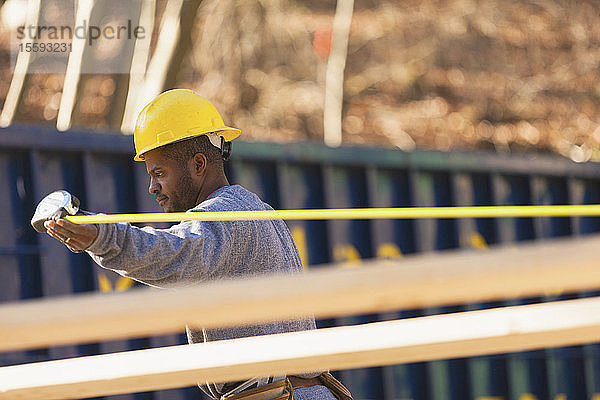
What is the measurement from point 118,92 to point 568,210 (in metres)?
8.66

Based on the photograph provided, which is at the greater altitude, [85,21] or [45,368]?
[85,21]

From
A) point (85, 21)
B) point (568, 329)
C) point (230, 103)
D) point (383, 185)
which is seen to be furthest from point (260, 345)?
point (230, 103)

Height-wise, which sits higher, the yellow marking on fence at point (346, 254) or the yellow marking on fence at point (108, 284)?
the yellow marking on fence at point (346, 254)

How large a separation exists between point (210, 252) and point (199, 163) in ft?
1.61

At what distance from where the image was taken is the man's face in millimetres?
3230

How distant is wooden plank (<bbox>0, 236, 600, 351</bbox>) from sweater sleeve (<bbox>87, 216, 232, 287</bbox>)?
1.18 m

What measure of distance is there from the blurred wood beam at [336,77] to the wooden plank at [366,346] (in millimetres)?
12232

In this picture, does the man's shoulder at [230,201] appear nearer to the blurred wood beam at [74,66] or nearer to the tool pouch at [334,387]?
the tool pouch at [334,387]

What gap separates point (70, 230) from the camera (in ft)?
8.73

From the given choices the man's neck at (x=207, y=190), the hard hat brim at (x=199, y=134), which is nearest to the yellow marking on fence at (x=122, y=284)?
the hard hat brim at (x=199, y=134)

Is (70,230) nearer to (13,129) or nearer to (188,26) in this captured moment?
(13,129)

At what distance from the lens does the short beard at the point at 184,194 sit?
3.23 metres

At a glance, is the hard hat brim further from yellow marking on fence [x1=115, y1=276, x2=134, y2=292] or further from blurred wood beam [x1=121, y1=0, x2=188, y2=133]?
blurred wood beam [x1=121, y1=0, x2=188, y2=133]

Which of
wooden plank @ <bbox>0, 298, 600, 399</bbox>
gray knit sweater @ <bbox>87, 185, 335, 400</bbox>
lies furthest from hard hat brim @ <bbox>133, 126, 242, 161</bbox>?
wooden plank @ <bbox>0, 298, 600, 399</bbox>
